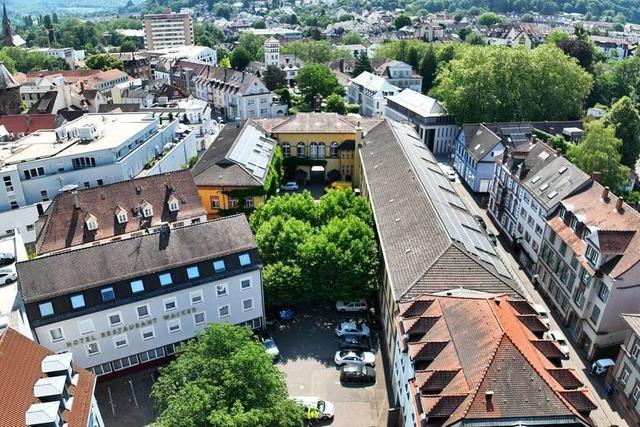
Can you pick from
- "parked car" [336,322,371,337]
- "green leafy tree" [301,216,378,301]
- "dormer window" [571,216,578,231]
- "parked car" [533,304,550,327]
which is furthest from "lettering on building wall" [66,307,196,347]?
"dormer window" [571,216,578,231]

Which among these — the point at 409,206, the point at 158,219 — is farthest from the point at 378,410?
the point at 158,219

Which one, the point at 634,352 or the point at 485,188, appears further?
the point at 485,188

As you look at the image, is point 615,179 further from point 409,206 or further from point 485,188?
point 409,206

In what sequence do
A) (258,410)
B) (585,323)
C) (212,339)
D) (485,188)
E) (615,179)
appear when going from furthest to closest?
(485,188), (615,179), (585,323), (212,339), (258,410)

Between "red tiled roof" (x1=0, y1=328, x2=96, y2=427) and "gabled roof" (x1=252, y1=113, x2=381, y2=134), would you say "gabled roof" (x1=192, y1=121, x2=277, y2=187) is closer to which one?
"gabled roof" (x1=252, y1=113, x2=381, y2=134)

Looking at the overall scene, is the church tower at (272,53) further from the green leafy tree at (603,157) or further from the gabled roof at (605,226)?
the gabled roof at (605,226)

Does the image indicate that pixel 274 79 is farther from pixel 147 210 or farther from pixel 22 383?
pixel 22 383

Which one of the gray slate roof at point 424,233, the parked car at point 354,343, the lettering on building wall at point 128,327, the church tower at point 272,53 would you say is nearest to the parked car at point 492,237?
the gray slate roof at point 424,233
